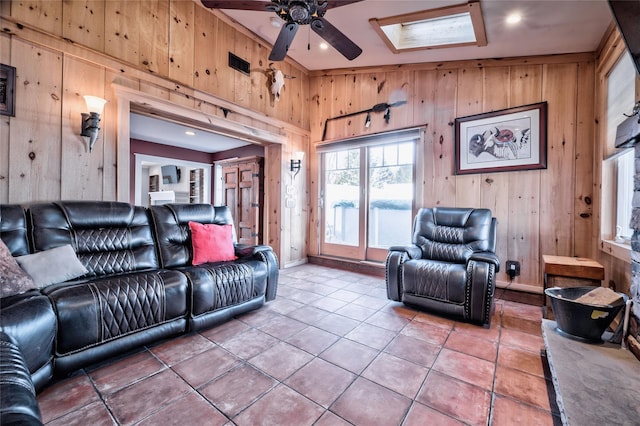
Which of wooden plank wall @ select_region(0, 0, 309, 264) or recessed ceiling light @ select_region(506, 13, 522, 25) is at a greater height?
recessed ceiling light @ select_region(506, 13, 522, 25)

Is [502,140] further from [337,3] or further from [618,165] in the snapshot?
[337,3]

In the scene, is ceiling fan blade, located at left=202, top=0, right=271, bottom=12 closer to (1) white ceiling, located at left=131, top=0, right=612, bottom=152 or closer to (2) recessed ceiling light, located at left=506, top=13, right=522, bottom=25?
(1) white ceiling, located at left=131, top=0, right=612, bottom=152

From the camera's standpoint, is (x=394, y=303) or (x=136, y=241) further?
A: (x=394, y=303)

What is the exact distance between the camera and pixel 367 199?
425cm

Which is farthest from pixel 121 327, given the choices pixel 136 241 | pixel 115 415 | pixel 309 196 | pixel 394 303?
pixel 309 196

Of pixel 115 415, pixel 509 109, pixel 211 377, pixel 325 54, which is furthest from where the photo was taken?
pixel 325 54

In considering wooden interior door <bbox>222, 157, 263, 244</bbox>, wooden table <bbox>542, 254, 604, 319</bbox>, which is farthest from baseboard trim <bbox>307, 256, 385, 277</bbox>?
wooden table <bbox>542, 254, 604, 319</bbox>

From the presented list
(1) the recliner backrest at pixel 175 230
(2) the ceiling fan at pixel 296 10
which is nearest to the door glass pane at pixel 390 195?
(2) the ceiling fan at pixel 296 10

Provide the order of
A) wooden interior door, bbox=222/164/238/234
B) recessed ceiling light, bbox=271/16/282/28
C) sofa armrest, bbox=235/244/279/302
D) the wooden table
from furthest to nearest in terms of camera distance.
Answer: wooden interior door, bbox=222/164/238/234 → recessed ceiling light, bbox=271/16/282/28 → sofa armrest, bbox=235/244/279/302 → the wooden table

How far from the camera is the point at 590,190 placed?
2783 millimetres

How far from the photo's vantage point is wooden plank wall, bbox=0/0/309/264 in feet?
7.07

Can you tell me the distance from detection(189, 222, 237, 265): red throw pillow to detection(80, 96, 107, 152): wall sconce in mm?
1121

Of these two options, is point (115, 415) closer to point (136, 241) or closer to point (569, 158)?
point (136, 241)

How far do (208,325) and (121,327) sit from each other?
2.07 feet
